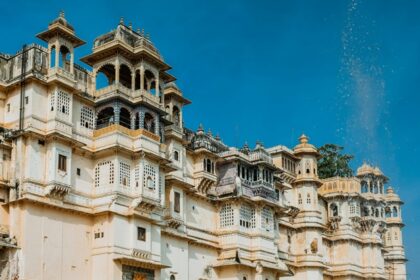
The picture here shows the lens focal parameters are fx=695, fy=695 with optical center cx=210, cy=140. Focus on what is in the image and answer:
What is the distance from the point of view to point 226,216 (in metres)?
47.0

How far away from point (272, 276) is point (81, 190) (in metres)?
17.2

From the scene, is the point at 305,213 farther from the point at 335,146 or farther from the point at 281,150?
the point at 335,146

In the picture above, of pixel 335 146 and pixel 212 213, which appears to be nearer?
A: pixel 212 213

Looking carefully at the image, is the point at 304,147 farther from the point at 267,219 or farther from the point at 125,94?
the point at 125,94

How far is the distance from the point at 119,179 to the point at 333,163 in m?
A: 40.9

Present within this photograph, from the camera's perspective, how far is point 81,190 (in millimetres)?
36594

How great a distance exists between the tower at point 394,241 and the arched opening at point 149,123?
4094 centimetres

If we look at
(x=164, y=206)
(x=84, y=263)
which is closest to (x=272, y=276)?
(x=164, y=206)

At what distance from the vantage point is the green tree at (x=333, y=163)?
72.8 meters

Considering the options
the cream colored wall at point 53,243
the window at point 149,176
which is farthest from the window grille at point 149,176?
the cream colored wall at point 53,243

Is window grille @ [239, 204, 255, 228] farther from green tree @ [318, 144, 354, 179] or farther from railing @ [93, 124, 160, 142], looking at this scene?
green tree @ [318, 144, 354, 179]

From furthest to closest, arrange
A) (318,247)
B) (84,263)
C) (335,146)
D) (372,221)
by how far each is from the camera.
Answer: (335,146) → (372,221) → (318,247) → (84,263)

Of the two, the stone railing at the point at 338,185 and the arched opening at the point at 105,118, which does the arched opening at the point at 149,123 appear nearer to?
the arched opening at the point at 105,118

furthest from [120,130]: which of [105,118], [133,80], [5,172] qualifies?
[5,172]
